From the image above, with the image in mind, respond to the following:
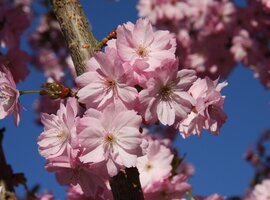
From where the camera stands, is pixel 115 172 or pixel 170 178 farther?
pixel 170 178

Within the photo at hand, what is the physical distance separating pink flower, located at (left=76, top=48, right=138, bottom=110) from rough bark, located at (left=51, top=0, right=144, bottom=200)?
115mm

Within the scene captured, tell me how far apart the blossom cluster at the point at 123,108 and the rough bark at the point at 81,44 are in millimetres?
82

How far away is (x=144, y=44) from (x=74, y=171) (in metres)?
0.59

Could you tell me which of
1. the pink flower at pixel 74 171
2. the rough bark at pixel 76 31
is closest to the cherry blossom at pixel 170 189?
the pink flower at pixel 74 171

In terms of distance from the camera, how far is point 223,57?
823 cm

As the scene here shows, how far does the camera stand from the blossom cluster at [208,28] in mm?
7668

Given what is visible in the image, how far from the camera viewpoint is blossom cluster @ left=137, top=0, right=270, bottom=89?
7668 mm

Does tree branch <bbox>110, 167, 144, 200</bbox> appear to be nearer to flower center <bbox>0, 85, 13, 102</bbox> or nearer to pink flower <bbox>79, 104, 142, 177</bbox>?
pink flower <bbox>79, 104, 142, 177</bbox>

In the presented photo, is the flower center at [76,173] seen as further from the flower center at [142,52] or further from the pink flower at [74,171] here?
the flower center at [142,52]

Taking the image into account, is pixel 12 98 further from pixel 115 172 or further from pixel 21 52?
pixel 21 52

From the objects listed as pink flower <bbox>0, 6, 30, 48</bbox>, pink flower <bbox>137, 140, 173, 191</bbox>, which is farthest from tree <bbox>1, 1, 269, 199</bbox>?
pink flower <bbox>0, 6, 30, 48</bbox>

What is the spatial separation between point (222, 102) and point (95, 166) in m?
0.62

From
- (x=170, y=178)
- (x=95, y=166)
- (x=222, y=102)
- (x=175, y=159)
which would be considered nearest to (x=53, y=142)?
(x=95, y=166)

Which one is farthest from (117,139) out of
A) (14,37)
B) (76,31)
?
(14,37)
